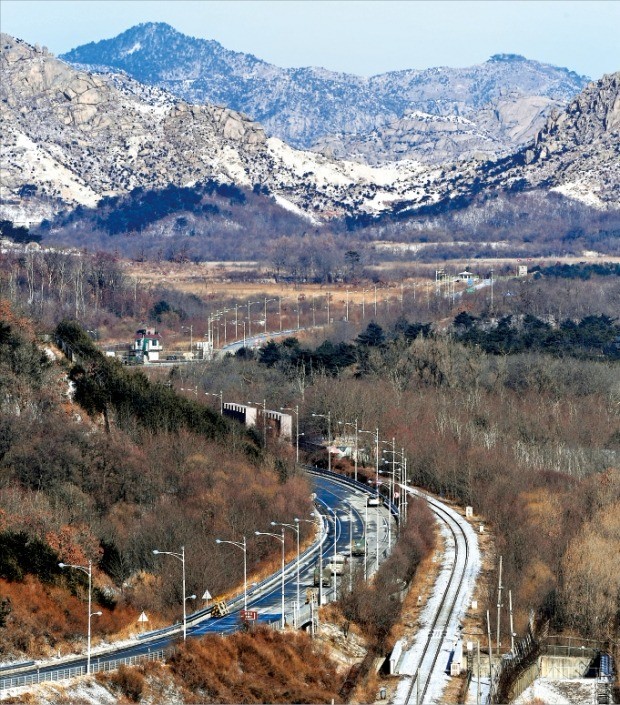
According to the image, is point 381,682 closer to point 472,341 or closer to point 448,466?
point 448,466

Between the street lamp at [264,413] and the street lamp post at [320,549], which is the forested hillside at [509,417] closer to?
the street lamp at [264,413]

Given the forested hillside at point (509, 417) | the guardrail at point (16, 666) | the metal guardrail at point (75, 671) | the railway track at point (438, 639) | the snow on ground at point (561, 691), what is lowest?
the snow on ground at point (561, 691)

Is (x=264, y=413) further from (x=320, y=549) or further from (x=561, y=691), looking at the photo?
(x=561, y=691)

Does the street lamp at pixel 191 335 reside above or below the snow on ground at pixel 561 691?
above

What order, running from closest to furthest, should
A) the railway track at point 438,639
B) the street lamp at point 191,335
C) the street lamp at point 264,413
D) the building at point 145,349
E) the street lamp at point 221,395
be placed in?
the railway track at point 438,639
the street lamp at point 264,413
the street lamp at point 221,395
the building at point 145,349
the street lamp at point 191,335

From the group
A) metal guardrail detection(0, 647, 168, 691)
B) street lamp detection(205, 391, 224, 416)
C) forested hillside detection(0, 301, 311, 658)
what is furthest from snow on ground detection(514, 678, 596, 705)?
street lamp detection(205, 391, 224, 416)

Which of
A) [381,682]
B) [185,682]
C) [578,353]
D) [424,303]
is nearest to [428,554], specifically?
[381,682]

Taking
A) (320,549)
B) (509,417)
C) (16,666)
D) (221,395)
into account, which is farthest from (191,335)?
(16,666)

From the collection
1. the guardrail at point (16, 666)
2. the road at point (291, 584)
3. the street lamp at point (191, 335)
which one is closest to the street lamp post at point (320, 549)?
the road at point (291, 584)
